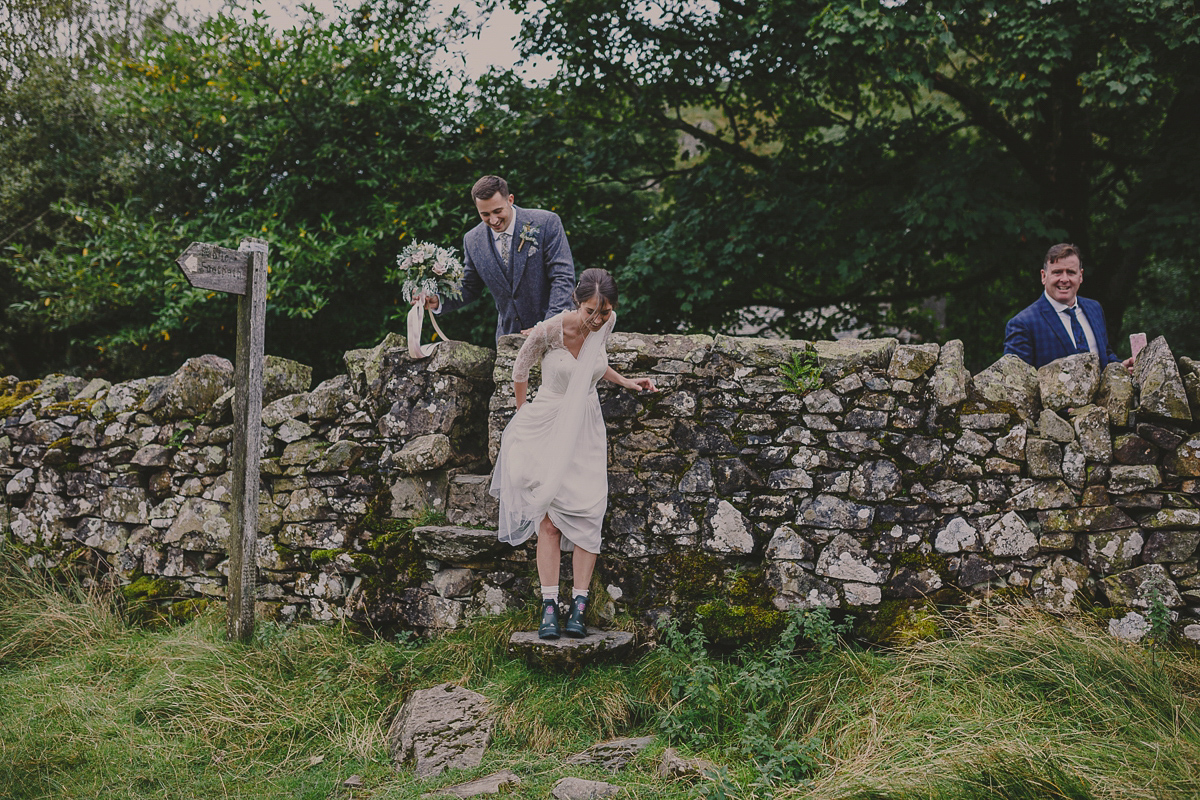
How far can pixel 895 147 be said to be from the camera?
809 cm

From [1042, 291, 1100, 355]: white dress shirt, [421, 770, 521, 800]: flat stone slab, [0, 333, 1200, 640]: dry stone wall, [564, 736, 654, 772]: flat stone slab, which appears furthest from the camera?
[1042, 291, 1100, 355]: white dress shirt

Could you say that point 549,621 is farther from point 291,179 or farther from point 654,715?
point 291,179

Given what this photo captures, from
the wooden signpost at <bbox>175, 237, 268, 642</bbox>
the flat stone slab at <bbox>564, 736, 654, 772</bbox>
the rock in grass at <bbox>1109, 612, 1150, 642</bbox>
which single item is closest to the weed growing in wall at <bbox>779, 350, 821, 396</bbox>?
the rock in grass at <bbox>1109, 612, 1150, 642</bbox>

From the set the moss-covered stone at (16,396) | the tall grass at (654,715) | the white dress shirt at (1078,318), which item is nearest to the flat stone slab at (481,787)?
the tall grass at (654,715)

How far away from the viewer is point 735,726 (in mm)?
3906

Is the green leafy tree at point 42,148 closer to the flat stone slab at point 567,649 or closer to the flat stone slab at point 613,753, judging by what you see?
the flat stone slab at point 567,649

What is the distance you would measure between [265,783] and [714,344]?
3254 millimetres

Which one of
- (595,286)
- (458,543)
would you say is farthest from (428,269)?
(458,543)

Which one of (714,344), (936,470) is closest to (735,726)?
(936,470)

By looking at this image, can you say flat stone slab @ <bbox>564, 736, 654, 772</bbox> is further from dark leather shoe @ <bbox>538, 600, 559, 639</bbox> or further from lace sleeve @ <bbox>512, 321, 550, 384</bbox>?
lace sleeve @ <bbox>512, 321, 550, 384</bbox>

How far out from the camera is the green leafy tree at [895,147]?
6.09m

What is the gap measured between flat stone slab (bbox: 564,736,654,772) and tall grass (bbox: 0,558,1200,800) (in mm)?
83

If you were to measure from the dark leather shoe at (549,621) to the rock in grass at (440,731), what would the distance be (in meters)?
0.45

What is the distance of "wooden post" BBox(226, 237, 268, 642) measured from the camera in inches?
202
